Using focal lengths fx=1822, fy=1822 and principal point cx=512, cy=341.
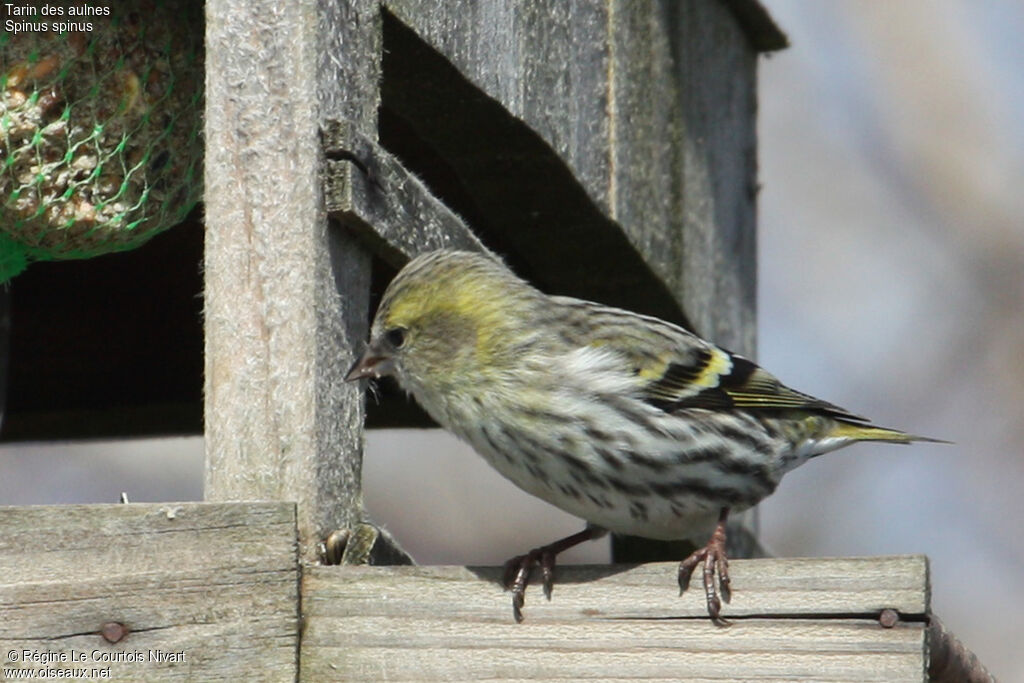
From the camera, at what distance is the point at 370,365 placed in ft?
10.6

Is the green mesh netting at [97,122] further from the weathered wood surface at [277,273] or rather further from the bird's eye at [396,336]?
the bird's eye at [396,336]

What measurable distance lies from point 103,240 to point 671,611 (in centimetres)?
141

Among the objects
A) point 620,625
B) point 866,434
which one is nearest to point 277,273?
point 620,625

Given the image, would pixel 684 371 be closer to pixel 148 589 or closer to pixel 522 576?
pixel 522 576

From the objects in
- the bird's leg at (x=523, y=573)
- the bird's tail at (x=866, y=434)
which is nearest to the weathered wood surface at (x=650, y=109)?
the bird's tail at (x=866, y=434)

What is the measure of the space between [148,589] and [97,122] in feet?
3.43

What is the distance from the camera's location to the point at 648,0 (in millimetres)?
4590

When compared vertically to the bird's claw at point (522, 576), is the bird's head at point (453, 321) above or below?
above

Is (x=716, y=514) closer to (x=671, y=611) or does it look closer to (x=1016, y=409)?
(x=671, y=611)

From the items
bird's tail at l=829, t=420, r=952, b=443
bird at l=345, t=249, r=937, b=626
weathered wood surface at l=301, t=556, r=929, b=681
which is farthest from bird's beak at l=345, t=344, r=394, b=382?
bird's tail at l=829, t=420, r=952, b=443

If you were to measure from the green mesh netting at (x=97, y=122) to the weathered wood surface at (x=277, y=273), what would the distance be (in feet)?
1.25

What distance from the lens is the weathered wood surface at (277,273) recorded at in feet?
9.80

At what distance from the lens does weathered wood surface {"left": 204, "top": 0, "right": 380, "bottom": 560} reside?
9.80 feet

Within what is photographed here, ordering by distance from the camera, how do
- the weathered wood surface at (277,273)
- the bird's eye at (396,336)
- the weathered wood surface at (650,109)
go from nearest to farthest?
the weathered wood surface at (277,273), the bird's eye at (396,336), the weathered wood surface at (650,109)
